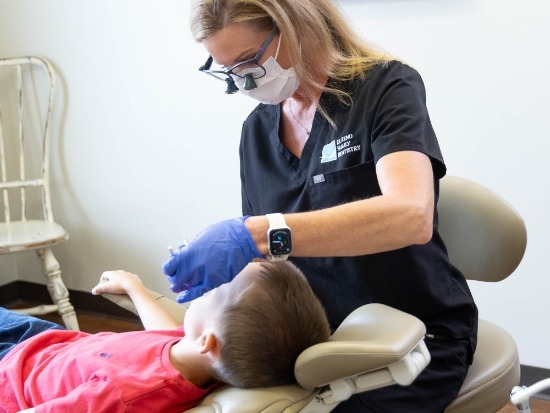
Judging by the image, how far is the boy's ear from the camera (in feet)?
3.57

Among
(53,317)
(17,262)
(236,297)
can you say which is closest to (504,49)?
(236,297)

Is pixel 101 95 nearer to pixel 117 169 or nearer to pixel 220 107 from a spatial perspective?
pixel 117 169

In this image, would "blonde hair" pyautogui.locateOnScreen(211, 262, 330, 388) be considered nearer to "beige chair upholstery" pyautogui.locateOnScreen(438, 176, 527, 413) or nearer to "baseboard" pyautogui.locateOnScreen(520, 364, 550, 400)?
"beige chair upholstery" pyautogui.locateOnScreen(438, 176, 527, 413)

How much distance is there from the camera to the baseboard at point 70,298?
3.07 metres

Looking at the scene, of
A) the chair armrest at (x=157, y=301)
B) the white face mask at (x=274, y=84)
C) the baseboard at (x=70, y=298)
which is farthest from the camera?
the baseboard at (x=70, y=298)

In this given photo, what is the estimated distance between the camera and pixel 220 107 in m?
2.58

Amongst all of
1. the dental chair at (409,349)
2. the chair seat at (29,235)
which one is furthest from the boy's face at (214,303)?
the chair seat at (29,235)

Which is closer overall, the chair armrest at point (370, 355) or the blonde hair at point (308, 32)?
the chair armrest at point (370, 355)

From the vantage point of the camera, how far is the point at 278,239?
99 cm

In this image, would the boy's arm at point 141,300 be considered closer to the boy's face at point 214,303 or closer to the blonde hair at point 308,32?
the boy's face at point 214,303

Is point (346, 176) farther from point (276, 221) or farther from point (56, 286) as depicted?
point (56, 286)

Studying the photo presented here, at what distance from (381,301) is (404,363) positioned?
32cm

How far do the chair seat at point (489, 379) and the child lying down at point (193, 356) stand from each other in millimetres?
320

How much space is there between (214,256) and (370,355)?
0.25 meters
